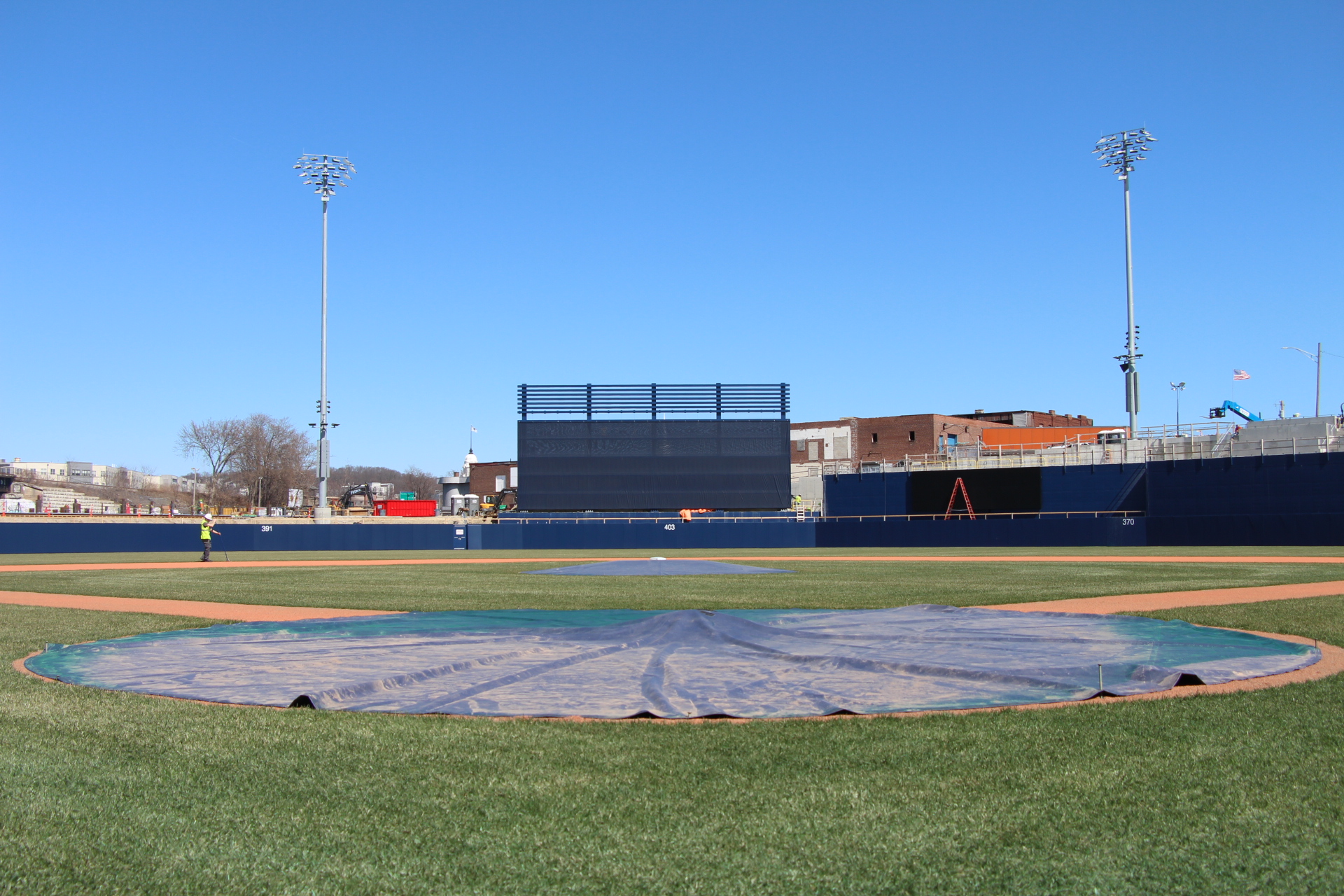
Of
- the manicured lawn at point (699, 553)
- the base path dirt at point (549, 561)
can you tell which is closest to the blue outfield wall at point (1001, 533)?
the manicured lawn at point (699, 553)

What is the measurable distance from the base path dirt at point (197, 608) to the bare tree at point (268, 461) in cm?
8290

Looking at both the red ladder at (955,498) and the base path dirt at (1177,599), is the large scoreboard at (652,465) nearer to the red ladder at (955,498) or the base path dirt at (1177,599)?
the red ladder at (955,498)

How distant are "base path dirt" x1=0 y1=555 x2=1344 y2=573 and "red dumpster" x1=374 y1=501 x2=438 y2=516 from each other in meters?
54.5

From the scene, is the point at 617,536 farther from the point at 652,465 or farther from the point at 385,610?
the point at 385,610

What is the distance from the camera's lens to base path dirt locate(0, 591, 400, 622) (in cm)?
1255

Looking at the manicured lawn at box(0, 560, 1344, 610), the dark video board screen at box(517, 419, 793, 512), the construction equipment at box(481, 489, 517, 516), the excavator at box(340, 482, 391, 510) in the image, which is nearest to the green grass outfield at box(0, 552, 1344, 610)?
the manicured lawn at box(0, 560, 1344, 610)

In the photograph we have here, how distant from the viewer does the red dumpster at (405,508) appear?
85.8 meters

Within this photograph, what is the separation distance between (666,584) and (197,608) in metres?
8.16

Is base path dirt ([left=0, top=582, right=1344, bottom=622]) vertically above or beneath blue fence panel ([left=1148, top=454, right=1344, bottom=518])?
beneath

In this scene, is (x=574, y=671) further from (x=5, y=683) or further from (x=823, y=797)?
(x=5, y=683)

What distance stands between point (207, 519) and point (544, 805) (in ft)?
94.4

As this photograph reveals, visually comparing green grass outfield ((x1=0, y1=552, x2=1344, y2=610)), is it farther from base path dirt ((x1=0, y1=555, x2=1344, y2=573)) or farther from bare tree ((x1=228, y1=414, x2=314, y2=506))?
bare tree ((x1=228, y1=414, x2=314, y2=506))

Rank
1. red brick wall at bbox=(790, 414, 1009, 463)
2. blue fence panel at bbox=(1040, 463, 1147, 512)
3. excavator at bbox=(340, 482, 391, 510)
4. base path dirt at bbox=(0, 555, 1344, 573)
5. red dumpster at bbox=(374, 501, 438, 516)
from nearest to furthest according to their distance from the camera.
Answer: base path dirt at bbox=(0, 555, 1344, 573) < blue fence panel at bbox=(1040, 463, 1147, 512) < red brick wall at bbox=(790, 414, 1009, 463) < red dumpster at bbox=(374, 501, 438, 516) < excavator at bbox=(340, 482, 391, 510)

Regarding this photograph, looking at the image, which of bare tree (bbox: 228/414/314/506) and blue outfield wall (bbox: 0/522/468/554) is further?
bare tree (bbox: 228/414/314/506)
